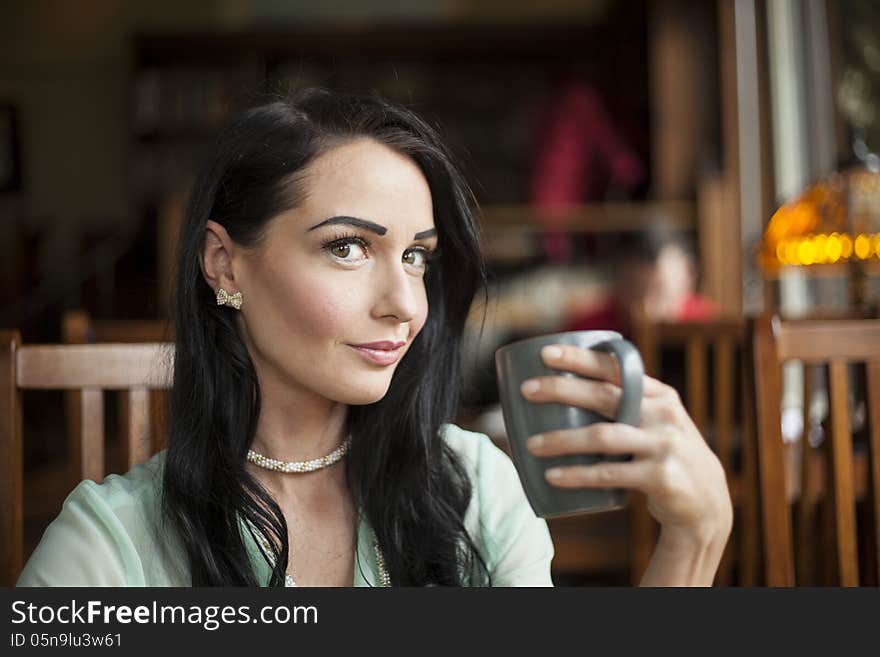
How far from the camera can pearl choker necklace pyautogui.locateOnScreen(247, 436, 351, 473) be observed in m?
0.83

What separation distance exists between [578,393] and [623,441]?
0.12ft

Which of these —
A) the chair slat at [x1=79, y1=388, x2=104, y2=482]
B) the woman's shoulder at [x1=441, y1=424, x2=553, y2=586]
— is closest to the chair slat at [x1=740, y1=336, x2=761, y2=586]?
the woman's shoulder at [x1=441, y1=424, x2=553, y2=586]

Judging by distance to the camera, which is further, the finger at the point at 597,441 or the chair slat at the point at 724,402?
the chair slat at the point at 724,402

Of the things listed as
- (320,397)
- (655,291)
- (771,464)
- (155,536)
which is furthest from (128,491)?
(655,291)

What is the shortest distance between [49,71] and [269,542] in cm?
658

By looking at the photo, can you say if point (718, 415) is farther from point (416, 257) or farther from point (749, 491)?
point (416, 257)

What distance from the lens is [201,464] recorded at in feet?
2.64

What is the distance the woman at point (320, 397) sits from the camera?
29.5 inches

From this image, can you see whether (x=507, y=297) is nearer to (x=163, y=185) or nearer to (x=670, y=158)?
(x=670, y=158)

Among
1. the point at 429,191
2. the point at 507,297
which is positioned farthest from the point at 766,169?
the point at 429,191

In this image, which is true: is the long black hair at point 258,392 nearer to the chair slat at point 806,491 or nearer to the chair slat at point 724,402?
the chair slat at point 806,491

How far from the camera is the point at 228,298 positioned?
0.82 metres

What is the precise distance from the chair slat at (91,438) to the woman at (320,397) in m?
0.19

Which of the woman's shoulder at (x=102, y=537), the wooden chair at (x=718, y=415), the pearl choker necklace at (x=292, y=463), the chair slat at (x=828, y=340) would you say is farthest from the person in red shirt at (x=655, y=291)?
the woman's shoulder at (x=102, y=537)
